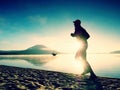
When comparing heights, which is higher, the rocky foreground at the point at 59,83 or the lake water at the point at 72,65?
the lake water at the point at 72,65

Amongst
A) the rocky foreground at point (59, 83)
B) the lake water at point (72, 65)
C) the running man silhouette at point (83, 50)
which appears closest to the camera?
the rocky foreground at point (59, 83)

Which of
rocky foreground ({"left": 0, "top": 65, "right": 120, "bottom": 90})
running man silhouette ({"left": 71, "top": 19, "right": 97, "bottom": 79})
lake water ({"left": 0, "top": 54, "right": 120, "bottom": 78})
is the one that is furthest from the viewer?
lake water ({"left": 0, "top": 54, "right": 120, "bottom": 78})

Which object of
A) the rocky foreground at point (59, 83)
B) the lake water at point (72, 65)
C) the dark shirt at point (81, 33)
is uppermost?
the dark shirt at point (81, 33)

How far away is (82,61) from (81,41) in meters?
1.00

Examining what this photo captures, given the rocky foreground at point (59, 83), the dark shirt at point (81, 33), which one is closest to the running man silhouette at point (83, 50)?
the dark shirt at point (81, 33)

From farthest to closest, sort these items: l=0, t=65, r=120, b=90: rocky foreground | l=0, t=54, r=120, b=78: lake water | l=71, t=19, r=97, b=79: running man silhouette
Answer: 1. l=0, t=54, r=120, b=78: lake water
2. l=71, t=19, r=97, b=79: running man silhouette
3. l=0, t=65, r=120, b=90: rocky foreground

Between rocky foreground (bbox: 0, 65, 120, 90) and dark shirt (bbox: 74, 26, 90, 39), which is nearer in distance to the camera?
rocky foreground (bbox: 0, 65, 120, 90)

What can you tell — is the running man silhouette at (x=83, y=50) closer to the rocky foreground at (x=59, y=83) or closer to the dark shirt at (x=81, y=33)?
the dark shirt at (x=81, y=33)

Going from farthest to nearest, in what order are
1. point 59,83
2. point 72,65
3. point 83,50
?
point 72,65, point 83,50, point 59,83

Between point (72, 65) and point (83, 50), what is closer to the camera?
point (83, 50)

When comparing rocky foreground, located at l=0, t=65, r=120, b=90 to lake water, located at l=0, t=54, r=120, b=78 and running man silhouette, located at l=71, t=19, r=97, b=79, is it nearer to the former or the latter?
running man silhouette, located at l=71, t=19, r=97, b=79

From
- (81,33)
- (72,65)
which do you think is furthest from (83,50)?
(72,65)

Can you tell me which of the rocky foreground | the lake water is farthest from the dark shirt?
the rocky foreground

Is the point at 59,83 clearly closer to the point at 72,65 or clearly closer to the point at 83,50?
the point at 83,50
